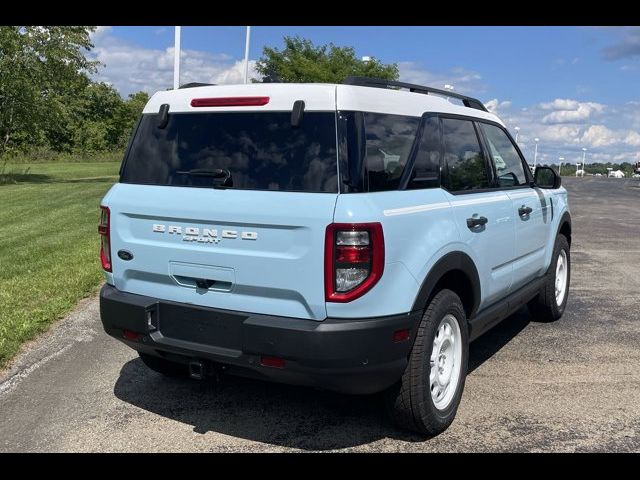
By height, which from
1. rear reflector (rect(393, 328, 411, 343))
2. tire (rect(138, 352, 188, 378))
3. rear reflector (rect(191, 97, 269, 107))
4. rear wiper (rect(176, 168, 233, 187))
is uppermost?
rear reflector (rect(191, 97, 269, 107))

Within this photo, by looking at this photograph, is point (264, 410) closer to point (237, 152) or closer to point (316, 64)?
point (237, 152)

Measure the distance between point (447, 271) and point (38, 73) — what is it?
28.1 m

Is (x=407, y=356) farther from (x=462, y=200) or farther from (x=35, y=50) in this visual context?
(x=35, y=50)

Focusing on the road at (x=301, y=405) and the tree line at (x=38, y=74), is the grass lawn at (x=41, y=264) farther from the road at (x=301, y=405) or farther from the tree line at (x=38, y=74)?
the tree line at (x=38, y=74)

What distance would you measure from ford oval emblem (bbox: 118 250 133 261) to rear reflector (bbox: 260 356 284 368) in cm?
107

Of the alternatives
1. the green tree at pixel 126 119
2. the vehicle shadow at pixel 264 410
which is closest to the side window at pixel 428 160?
the vehicle shadow at pixel 264 410

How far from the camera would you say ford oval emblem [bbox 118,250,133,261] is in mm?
3731

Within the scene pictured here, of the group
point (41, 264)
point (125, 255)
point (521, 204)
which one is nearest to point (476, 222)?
point (521, 204)

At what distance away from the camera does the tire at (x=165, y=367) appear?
4.52 m

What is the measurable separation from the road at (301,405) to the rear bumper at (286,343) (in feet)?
1.73

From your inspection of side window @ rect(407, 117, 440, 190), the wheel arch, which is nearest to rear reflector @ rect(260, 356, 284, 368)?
side window @ rect(407, 117, 440, 190)

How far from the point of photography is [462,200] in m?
4.02

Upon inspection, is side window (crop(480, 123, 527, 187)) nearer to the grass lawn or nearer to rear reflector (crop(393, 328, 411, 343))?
rear reflector (crop(393, 328, 411, 343))

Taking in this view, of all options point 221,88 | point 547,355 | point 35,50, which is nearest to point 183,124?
point 221,88
